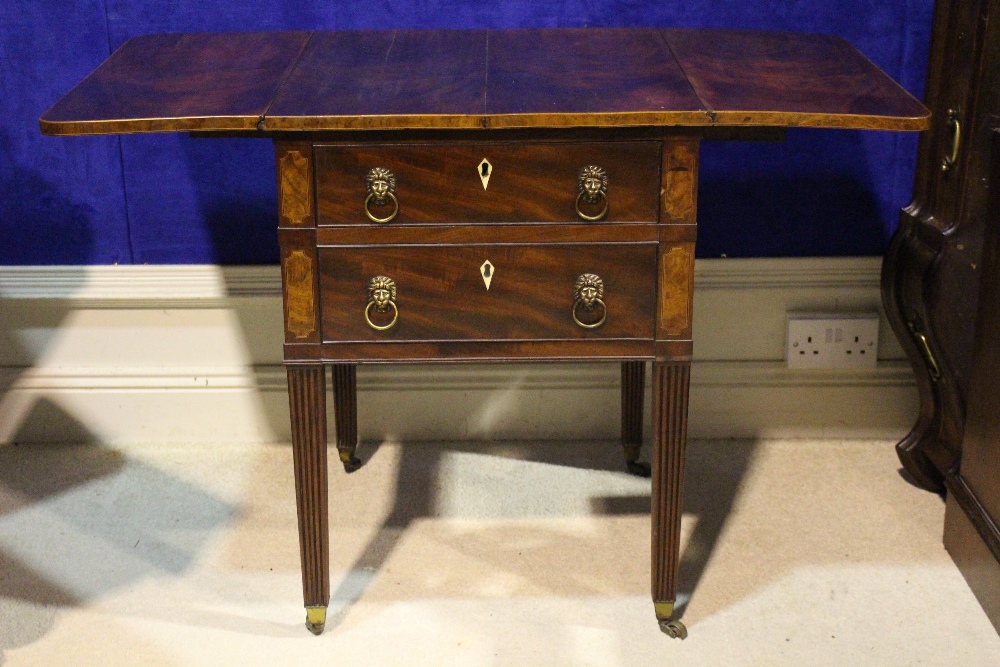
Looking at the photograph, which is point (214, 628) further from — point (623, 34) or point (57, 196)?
point (623, 34)

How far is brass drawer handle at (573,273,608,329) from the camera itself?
1.64 metres

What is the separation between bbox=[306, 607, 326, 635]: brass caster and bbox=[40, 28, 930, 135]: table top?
74 centimetres

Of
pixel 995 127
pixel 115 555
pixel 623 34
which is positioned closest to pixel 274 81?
pixel 623 34

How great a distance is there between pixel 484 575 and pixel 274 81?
0.87 metres

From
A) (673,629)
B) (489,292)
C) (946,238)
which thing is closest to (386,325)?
(489,292)

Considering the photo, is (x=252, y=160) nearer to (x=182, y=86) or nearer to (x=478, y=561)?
(x=182, y=86)

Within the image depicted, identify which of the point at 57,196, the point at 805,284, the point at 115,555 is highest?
the point at 57,196

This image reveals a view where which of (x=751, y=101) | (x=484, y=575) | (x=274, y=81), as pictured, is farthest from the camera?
(x=484, y=575)

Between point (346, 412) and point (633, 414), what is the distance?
55 centimetres

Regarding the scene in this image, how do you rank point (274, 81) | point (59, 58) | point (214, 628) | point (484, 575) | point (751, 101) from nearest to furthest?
point (751, 101), point (274, 81), point (214, 628), point (484, 575), point (59, 58)

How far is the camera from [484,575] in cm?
198

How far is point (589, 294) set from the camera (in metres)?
1.64

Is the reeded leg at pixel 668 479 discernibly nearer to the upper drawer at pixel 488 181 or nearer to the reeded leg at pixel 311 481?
the upper drawer at pixel 488 181

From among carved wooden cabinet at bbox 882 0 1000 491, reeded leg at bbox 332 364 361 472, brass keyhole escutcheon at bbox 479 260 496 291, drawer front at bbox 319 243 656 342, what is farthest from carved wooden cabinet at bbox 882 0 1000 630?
reeded leg at bbox 332 364 361 472
